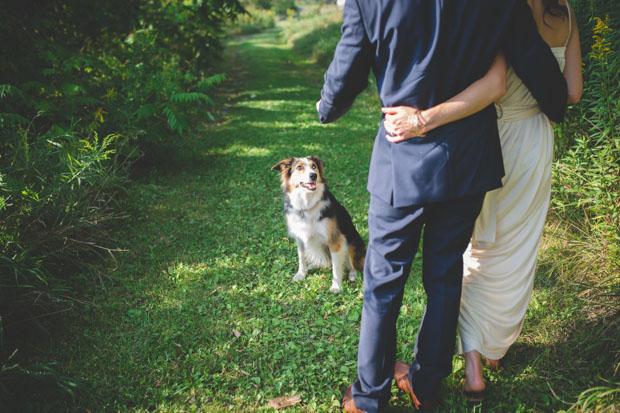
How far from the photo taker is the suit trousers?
1.78 metres

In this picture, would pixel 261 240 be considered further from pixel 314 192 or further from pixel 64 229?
pixel 64 229

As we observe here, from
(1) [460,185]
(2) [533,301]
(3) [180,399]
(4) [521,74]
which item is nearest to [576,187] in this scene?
(2) [533,301]

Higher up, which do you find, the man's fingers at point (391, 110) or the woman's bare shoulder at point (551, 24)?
the woman's bare shoulder at point (551, 24)

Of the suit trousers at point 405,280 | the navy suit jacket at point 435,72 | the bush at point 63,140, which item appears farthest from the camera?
the bush at point 63,140

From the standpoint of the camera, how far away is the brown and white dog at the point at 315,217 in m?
3.59

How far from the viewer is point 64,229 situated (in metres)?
3.62

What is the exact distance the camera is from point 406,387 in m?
2.38

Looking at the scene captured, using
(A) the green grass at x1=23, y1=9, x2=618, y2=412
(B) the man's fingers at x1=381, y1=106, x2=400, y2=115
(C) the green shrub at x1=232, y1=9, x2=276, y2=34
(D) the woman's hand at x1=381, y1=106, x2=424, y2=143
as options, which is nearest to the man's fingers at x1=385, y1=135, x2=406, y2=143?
(D) the woman's hand at x1=381, y1=106, x2=424, y2=143

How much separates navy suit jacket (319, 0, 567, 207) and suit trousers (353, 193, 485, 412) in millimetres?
111

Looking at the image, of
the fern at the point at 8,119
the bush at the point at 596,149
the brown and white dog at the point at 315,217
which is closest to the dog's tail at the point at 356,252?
the brown and white dog at the point at 315,217

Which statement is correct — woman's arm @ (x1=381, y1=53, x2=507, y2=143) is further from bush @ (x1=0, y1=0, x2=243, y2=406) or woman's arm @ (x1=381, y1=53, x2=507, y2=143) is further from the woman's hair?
bush @ (x1=0, y1=0, x2=243, y2=406)

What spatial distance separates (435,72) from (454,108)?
0.56 ft

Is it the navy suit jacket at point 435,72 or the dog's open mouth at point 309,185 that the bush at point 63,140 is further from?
the navy suit jacket at point 435,72

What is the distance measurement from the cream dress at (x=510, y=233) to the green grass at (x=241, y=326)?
0.46 meters
